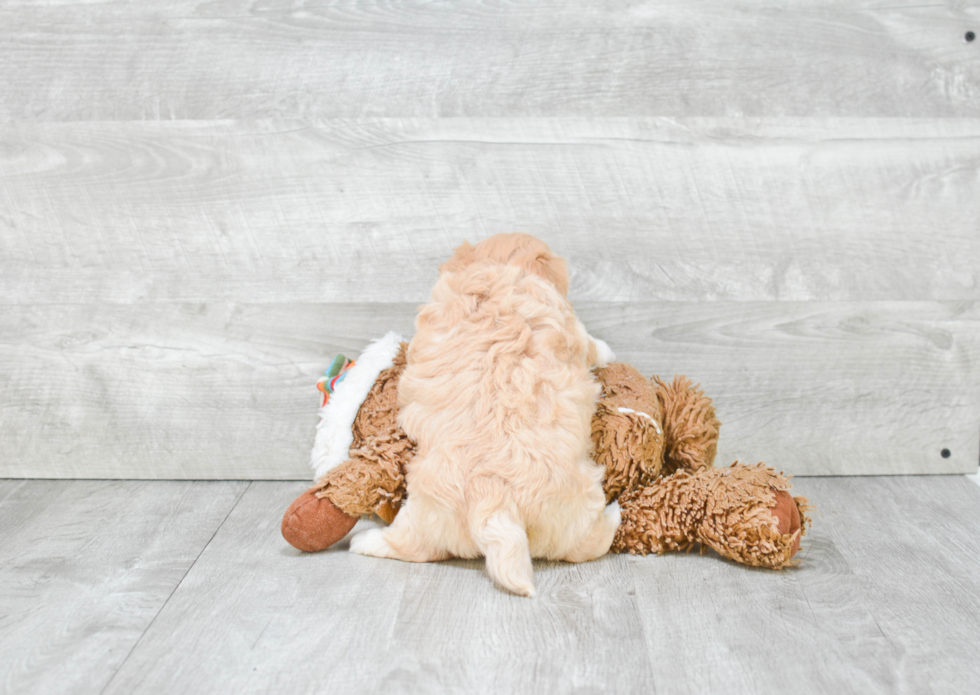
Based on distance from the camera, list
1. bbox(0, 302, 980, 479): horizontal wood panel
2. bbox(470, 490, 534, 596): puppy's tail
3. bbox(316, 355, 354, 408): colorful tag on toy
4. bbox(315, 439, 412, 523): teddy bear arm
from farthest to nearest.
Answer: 1. bbox(0, 302, 980, 479): horizontal wood panel
2. bbox(316, 355, 354, 408): colorful tag on toy
3. bbox(315, 439, 412, 523): teddy bear arm
4. bbox(470, 490, 534, 596): puppy's tail

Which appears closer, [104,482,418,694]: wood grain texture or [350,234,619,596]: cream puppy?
[104,482,418,694]: wood grain texture

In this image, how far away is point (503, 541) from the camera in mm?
913

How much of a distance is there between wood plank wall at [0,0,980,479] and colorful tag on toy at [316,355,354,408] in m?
0.08

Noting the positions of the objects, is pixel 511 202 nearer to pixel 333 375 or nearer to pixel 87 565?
pixel 333 375

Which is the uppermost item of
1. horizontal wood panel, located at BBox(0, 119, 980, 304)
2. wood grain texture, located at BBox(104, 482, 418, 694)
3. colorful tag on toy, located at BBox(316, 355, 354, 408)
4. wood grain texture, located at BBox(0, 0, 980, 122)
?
wood grain texture, located at BBox(0, 0, 980, 122)

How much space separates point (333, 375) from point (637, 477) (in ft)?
1.50

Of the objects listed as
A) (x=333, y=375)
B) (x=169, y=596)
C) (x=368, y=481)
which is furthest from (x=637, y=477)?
(x=169, y=596)

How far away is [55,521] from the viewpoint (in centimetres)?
120

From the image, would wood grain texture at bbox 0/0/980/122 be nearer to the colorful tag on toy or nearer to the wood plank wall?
the wood plank wall

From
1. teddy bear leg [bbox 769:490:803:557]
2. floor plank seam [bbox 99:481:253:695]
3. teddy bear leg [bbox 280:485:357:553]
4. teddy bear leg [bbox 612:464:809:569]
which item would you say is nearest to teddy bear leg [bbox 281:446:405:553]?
teddy bear leg [bbox 280:485:357:553]

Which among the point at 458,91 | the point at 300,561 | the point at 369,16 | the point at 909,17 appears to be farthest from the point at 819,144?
the point at 300,561

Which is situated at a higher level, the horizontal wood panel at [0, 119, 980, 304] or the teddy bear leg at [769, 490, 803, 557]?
the horizontal wood panel at [0, 119, 980, 304]

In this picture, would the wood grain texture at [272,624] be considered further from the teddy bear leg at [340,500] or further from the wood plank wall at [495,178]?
the wood plank wall at [495,178]

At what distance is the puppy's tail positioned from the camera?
91cm
